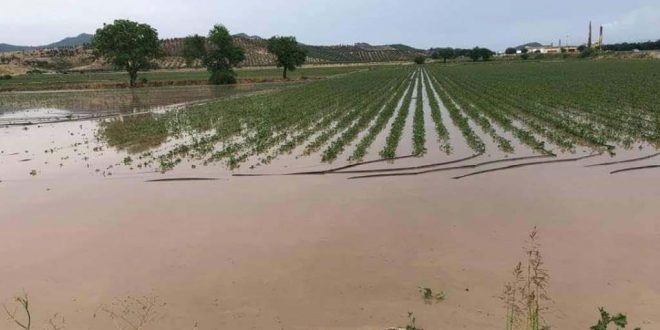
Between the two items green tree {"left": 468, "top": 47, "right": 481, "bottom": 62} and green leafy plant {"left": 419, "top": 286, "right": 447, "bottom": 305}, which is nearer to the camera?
green leafy plant {"left": 419, "top": 286, "right": 447, "bottom": 305}

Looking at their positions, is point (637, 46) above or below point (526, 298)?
above

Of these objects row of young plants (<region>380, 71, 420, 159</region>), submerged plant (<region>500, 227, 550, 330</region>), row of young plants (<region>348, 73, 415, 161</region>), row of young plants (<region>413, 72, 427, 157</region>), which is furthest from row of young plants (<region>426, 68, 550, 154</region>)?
submerged plant (<region>500, 227, 550, 330</region>)

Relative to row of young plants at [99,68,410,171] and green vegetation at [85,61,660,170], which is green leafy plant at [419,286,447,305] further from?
row of young plants at [99,68,410,171]

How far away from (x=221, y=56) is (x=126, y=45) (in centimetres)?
1237

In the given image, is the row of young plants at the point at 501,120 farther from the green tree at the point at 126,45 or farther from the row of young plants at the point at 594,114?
the green tree at the point at 126,45

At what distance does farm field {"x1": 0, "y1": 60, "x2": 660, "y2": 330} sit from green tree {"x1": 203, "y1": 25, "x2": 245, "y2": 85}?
48223 millimetres

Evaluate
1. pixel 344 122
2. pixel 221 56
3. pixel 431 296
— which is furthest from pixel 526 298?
pixel 221 56

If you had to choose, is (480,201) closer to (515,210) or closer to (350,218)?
(515,210)

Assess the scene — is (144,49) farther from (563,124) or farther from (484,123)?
(563,124)

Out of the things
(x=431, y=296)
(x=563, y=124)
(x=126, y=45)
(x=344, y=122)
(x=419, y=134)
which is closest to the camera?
(x=431, y=296)

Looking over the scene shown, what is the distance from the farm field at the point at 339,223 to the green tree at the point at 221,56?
48223 mm

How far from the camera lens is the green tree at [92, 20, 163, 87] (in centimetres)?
6244

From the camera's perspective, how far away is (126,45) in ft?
205

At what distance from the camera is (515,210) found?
354 inches
